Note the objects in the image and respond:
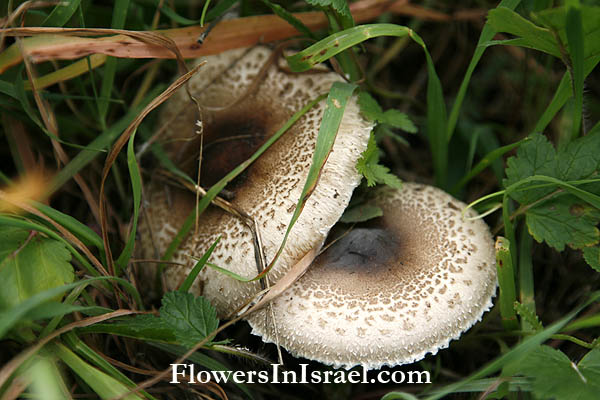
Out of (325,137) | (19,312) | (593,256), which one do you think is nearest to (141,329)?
(19,312)

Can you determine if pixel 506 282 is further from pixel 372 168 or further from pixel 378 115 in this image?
pixel 378 115

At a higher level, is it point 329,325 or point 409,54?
point 409,54

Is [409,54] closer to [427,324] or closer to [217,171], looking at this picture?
[217,171]

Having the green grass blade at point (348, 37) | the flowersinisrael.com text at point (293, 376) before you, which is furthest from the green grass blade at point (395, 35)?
the flowersinisrael.com text at point (293, 376)

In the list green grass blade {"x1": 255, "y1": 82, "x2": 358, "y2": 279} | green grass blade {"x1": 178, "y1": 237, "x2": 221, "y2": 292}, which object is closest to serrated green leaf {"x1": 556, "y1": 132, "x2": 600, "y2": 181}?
green grass blade {"x1": 255, "y1": 82, "x2": 358, "y2": 279}

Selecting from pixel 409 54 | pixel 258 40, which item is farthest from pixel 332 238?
pixel 409 54

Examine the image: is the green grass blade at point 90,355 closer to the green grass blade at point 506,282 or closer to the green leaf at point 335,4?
the green grass blade at point 506,282
